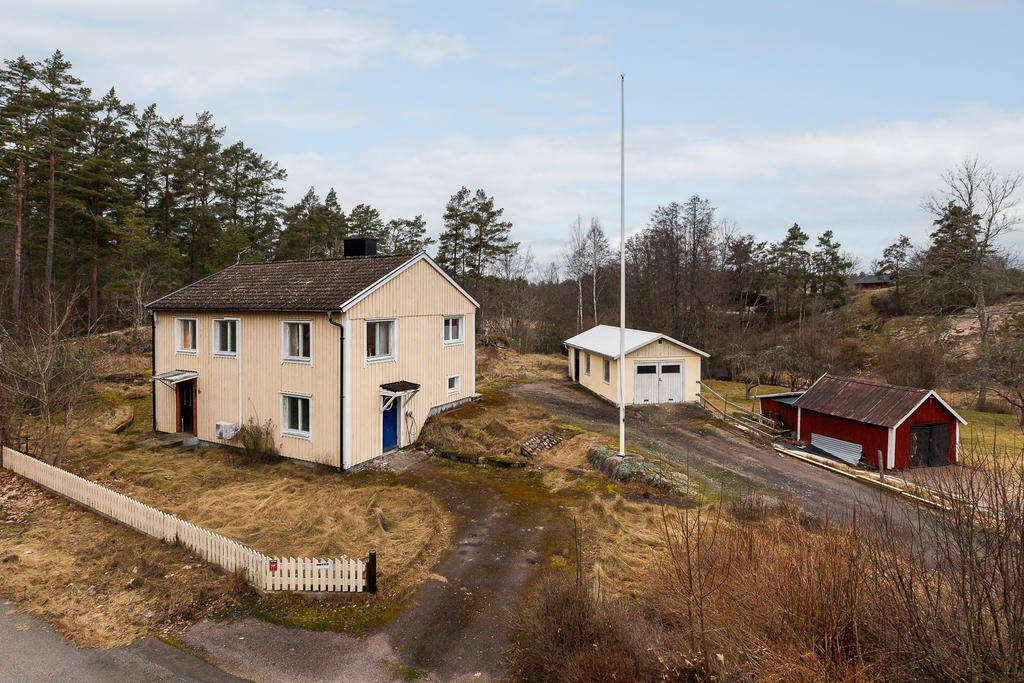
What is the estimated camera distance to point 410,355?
59.6 ft

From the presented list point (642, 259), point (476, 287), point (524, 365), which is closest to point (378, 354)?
point (524, 365)

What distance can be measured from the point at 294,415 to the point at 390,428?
3019mm

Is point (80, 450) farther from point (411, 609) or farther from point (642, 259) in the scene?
point (642, 259)

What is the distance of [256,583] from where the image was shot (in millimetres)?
8961

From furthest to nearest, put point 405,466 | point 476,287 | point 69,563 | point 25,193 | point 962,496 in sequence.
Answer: point 476,287, point 25,193, point 405,466, point 69,563, point 962,496

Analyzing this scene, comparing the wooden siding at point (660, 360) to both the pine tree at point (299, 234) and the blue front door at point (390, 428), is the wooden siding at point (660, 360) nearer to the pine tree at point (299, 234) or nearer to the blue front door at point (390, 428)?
the blue front door at point (390, 428)

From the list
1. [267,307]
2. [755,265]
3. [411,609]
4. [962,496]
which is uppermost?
[755,265]

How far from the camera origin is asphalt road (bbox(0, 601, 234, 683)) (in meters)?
6.79

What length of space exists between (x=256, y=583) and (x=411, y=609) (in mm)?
2860

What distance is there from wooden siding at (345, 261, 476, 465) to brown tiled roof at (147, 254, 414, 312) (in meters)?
0.79

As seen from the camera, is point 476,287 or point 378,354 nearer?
point 378,354

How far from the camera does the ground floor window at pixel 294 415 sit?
16.0m

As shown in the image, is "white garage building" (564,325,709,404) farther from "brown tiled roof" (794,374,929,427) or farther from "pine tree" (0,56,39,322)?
"pine tree" (0,56,39,322)

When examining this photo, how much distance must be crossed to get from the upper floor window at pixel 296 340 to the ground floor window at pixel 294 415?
1.20 metres
